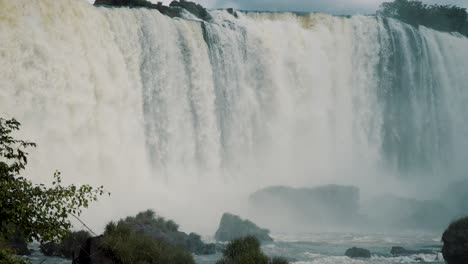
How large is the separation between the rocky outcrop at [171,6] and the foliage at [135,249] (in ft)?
67.9

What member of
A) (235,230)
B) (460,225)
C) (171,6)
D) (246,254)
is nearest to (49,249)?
(246,254)

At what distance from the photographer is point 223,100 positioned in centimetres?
3722

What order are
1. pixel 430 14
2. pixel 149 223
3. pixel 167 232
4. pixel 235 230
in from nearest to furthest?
pixel 149 223
pixel 167 232
pixel 235 230
pixel 430 14

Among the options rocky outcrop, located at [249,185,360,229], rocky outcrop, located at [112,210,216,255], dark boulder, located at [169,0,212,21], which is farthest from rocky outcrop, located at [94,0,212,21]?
rocky outcrop, located at [112,210,216,255]

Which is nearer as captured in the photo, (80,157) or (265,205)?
(80,157)

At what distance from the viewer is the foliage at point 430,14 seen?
7100 centimetres

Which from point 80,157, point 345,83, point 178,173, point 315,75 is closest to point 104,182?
point 80,157

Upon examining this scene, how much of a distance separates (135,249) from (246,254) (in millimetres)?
2595

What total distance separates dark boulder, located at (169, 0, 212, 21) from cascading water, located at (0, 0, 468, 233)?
1225 mm

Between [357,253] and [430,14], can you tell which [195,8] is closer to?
[357,253]

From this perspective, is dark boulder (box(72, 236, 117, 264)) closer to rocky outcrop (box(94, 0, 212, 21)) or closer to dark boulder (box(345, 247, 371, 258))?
dark boulder (box(345, 247, 371, 258))

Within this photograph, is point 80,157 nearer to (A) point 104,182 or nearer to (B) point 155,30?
(A) point 104,182

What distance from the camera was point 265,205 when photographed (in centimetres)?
3384

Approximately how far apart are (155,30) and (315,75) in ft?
47.3
